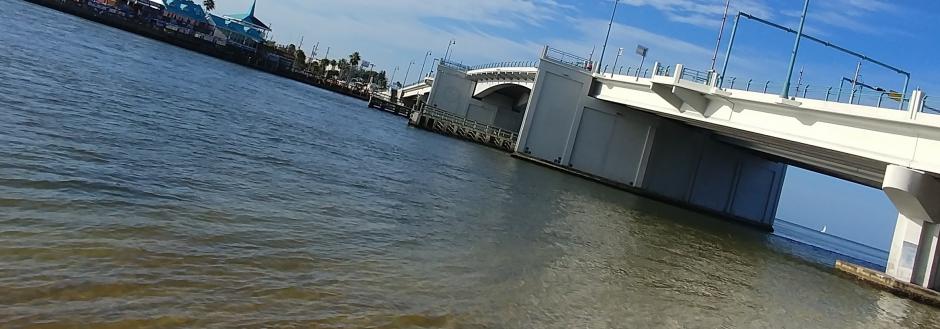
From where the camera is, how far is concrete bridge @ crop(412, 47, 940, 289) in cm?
2262

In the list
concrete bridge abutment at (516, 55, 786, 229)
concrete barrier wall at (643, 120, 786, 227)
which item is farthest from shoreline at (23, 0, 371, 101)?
concrete barrier wall at (643, 120, 786, 227)

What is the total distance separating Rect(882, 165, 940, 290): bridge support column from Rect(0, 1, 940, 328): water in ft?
7.54

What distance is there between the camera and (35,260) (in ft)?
20.6

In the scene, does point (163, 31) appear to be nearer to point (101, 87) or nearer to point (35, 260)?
point (101, 87)

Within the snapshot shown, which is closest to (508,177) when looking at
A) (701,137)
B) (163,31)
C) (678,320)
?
(678,320)

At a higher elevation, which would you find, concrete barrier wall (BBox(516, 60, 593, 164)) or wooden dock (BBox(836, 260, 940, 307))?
concrete barrier wall (BBox(516, 60, 593, 164))

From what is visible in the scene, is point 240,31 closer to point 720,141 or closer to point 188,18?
point 188,18

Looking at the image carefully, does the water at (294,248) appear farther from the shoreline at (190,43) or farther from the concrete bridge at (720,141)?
the shoreline at (190,43)

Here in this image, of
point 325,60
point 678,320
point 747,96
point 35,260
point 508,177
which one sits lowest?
point 35,260

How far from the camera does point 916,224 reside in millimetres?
23000

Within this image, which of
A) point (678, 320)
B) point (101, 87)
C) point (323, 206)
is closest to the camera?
point (678, 320)

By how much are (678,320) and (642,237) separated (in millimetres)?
11034

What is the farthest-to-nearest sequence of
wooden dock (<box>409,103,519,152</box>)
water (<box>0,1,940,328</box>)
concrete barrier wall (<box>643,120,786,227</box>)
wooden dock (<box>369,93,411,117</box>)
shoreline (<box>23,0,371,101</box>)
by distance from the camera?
shoreline (<box>23,0,371,101</box>)
wooden dock (<box>369,93,411,117</box>)
wooden dock (<box>409,103,519,152</box>)
concrete barrier wall (<box>643,120,786,227</box>)
water (<box>0,1,940,328</box>)

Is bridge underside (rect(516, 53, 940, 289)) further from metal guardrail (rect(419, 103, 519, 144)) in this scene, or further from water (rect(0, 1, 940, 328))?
water (rect(0, 1, 940, 328))
